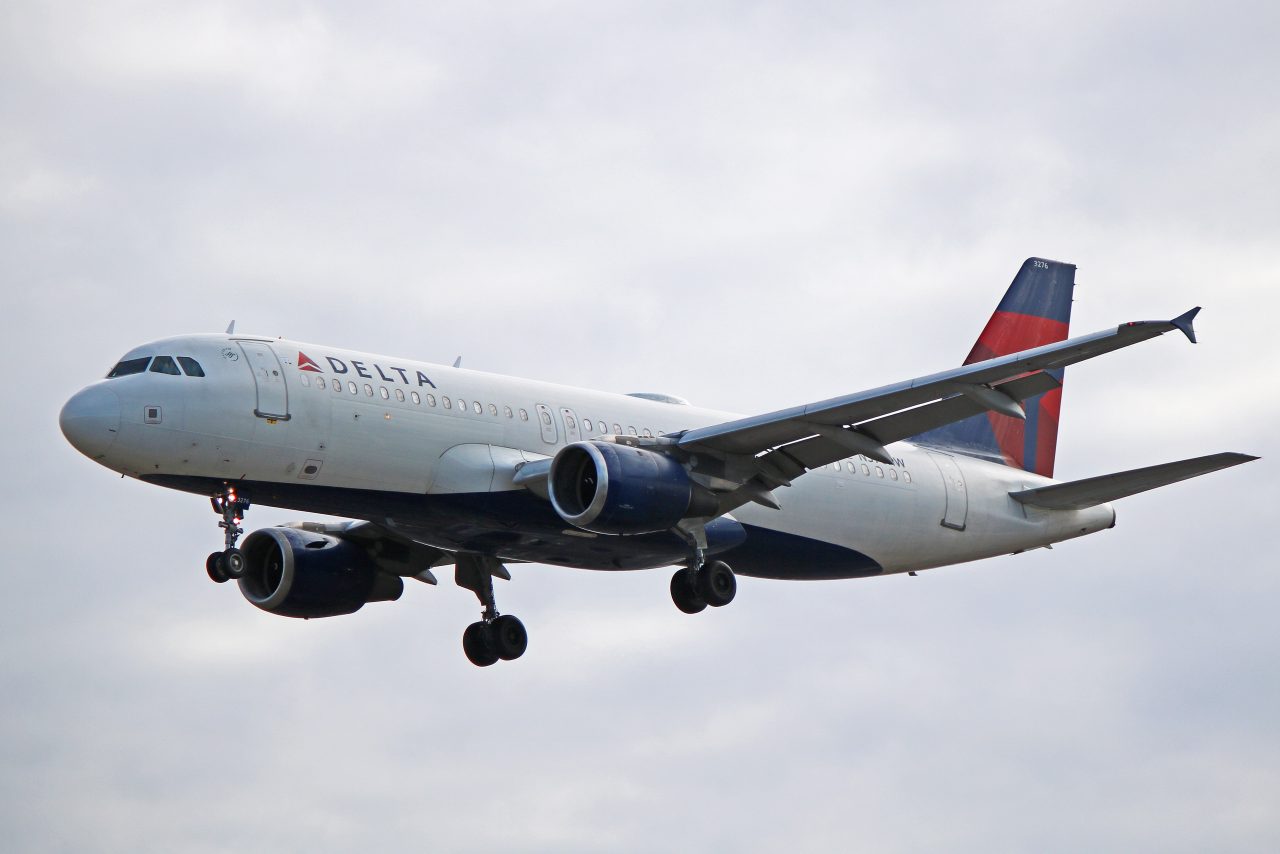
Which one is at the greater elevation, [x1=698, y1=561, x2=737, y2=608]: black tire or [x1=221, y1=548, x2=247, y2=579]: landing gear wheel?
[x1=698, y1=561, x2=737, y2=608]: black tire

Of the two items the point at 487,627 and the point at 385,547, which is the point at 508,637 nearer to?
the point at 487,627

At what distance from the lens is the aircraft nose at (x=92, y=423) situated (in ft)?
106

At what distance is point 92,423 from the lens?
106ft

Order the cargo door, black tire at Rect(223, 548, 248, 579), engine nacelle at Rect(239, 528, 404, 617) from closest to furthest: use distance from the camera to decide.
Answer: black tire at Rect(223, 548, 248, 579) → engine nacelle at Rect(239, 528, 404, 617) → the cargo door

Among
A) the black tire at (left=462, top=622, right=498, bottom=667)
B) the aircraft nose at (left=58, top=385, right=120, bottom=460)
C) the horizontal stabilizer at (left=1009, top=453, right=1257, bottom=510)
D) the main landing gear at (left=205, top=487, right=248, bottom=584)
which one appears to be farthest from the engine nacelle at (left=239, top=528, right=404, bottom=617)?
the horizontal stabilizer at (left=1009, top=453, right=1257, bottom=510)

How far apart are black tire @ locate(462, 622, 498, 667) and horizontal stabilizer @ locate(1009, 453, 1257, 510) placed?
42.1 feet

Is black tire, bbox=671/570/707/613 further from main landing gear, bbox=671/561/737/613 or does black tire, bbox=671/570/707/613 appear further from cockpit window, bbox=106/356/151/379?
cockpit window, bbox=106/356/151/379

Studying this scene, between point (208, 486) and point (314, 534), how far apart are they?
7.82 meters

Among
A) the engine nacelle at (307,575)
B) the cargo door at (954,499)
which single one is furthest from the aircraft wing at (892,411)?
the engine nacelle at (307,575)

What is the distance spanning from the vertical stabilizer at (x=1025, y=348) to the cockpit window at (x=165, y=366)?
18.9 meters

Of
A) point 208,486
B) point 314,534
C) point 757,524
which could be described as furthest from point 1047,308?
point 208,486

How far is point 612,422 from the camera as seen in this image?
38406 mm

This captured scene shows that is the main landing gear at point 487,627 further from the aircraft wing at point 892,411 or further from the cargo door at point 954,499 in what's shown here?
the cargo door at point 954,499

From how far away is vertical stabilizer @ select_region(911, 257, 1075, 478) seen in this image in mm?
45750
